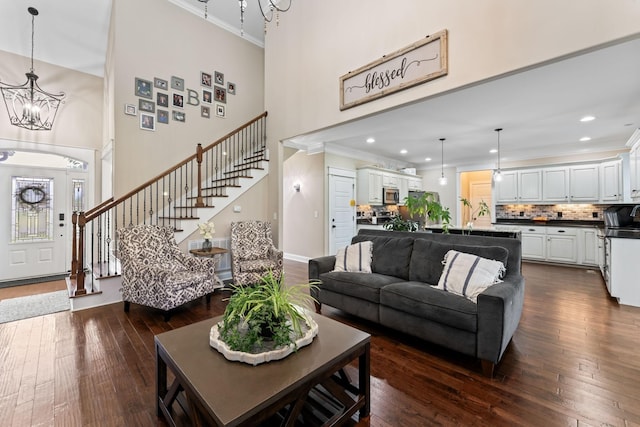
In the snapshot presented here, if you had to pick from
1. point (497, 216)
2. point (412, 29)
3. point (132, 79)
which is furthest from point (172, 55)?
point (497, 216)

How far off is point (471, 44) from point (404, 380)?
10.1 ft

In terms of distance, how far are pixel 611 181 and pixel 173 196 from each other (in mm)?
8707

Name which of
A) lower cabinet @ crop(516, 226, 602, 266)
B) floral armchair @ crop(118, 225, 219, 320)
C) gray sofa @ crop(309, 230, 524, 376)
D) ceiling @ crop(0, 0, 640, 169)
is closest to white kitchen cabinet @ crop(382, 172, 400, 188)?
ceiling @ crop(0, 0, 640, 169)

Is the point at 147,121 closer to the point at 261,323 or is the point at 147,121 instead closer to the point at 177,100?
the point at 177,100

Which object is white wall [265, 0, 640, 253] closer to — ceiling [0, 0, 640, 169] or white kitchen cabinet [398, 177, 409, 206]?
ceiling [0, 0, 640, 169]

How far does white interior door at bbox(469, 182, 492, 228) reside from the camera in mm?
8767

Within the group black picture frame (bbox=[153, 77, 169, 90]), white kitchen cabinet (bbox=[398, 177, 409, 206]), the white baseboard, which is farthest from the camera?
white kitchen cabinet (bbox=[398, 177, 409, 206])

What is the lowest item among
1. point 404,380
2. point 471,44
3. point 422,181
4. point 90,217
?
point 404,380

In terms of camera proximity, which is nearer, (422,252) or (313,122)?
(422,252)

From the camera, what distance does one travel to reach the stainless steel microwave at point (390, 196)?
7127mm

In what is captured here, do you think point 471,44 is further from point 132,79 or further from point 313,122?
point 132,79

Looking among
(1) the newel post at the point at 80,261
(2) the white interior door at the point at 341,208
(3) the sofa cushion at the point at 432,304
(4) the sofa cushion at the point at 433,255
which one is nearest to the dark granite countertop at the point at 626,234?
(4) the sofa cushion at the point at 433,255

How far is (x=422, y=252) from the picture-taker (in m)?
3.04

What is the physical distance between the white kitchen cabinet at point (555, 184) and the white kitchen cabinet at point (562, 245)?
→ 773 millimetres
